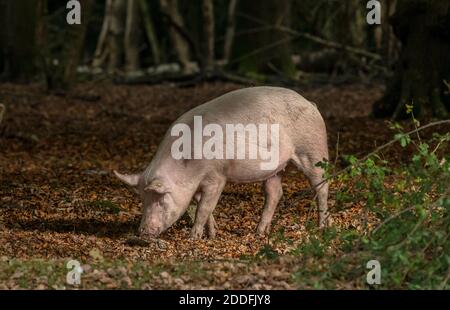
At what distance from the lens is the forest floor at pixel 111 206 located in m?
6.46

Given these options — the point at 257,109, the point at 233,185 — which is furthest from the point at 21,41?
the point at 257,109

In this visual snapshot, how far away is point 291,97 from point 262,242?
1.22 metres

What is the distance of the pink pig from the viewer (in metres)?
8.24

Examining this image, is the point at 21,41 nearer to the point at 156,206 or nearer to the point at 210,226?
the point at 210,226

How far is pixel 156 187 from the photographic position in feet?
26.4

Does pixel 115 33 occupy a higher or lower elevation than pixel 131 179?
lower

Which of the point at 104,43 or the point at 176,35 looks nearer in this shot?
the point at 176,35

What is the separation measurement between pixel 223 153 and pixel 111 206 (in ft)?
4.69

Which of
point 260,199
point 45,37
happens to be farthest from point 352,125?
point 45,37

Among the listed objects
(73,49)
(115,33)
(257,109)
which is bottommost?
(115,33)

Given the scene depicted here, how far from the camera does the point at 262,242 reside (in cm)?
827

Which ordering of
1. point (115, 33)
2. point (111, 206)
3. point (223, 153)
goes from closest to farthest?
point (223, 153)
point (111, 206)
point (115, 33)

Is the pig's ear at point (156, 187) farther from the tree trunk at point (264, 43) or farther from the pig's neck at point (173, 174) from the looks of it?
the tree trunk at point (264, 43)
